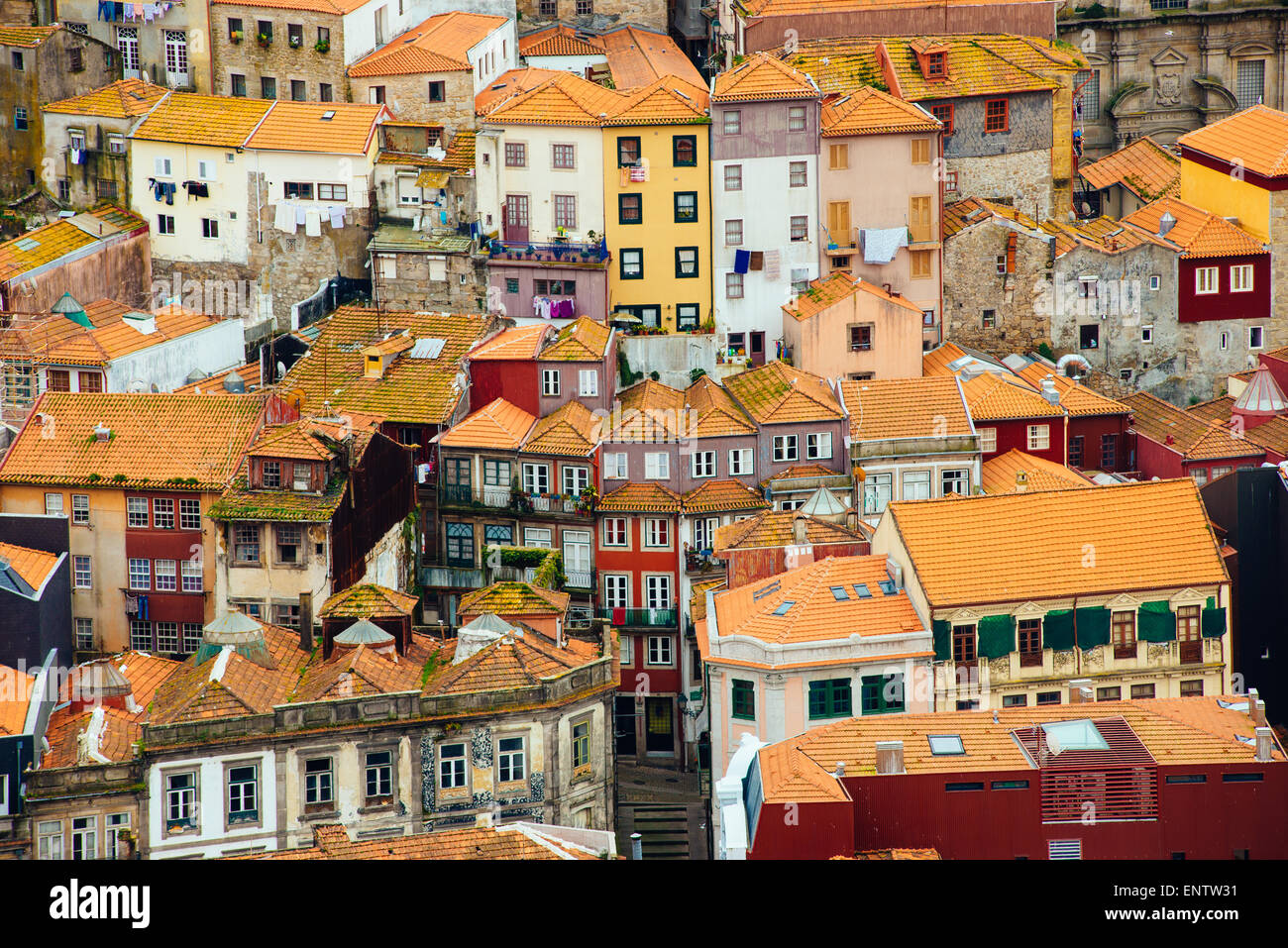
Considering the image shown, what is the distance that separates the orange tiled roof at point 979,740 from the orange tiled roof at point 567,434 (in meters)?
24.5

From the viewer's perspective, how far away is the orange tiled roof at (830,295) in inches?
3573

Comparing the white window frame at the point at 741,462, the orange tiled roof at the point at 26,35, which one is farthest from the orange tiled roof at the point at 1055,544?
the orange tiled roof at the point at 26,35

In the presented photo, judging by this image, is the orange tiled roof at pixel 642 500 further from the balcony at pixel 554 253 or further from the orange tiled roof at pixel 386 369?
the balcony at pixel 554 253

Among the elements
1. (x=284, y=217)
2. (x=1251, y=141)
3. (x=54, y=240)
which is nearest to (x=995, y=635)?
(x=1251, y=141)

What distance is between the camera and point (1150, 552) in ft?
236

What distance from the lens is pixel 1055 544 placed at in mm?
71875

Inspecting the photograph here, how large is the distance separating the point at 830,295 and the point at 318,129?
26428mm

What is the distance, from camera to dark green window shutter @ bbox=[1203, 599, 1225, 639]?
71375 millimetres

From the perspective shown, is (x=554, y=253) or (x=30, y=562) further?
(x=554, y=253)

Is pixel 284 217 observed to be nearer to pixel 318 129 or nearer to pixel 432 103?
pixel 318 129

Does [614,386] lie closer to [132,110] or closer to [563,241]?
[563,241]

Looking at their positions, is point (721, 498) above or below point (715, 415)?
below
